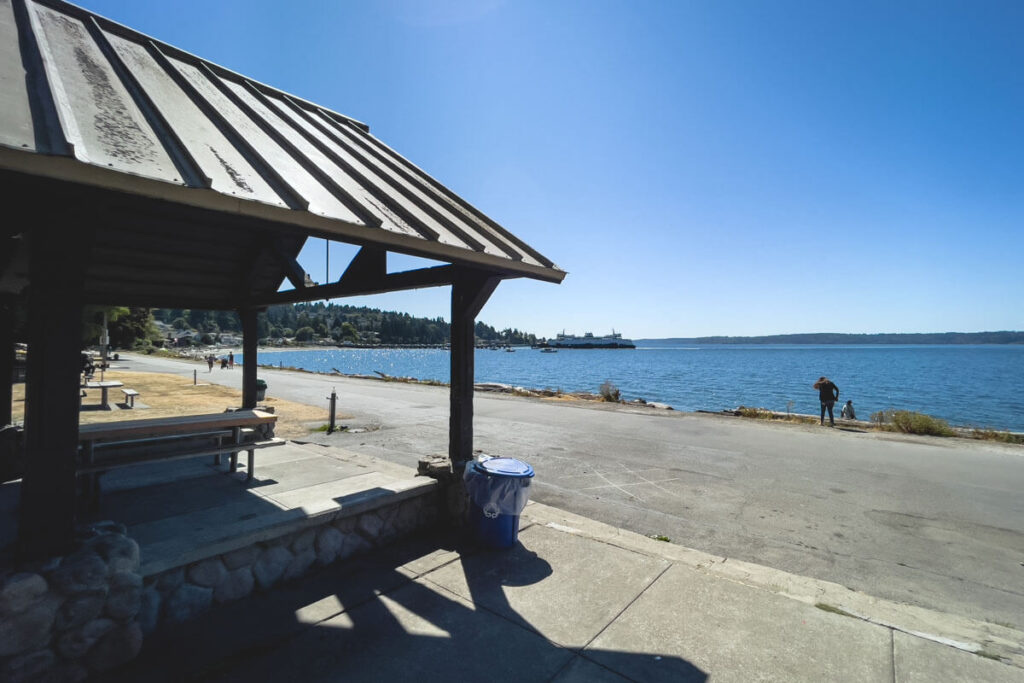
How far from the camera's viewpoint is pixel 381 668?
3.13 meters

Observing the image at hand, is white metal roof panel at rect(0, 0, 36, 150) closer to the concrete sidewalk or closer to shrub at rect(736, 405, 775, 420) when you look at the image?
the concrete sidewalk

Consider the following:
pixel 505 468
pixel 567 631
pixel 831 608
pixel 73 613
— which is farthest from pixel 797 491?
pixel 73 613

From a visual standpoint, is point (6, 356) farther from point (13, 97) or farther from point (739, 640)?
point (739, 640)

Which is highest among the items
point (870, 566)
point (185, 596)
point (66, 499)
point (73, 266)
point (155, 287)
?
point (155, 287)

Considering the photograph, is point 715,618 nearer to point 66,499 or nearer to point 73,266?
point 66,499

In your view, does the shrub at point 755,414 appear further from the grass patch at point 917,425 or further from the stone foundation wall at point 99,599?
the stone foundation wall at point 99,599

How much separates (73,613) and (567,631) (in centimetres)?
326

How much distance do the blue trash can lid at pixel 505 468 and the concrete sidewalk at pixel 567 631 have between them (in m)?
0.85

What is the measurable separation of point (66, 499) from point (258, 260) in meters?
5.20

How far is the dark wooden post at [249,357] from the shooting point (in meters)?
8.45

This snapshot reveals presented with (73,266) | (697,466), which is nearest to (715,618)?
(73,266)

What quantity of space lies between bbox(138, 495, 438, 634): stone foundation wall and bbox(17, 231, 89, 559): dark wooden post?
2.53ft

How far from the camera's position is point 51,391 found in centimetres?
299

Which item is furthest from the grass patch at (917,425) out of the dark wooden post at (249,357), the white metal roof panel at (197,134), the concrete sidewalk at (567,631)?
the white metal roof panel at (197,134)
